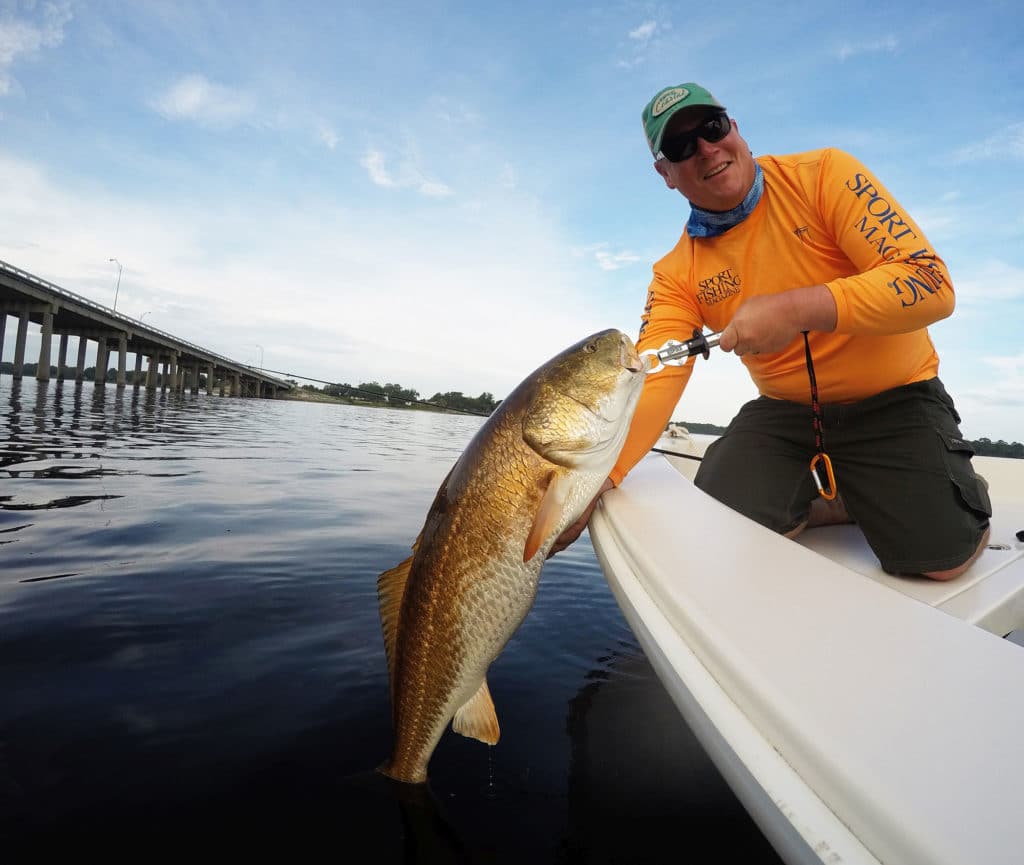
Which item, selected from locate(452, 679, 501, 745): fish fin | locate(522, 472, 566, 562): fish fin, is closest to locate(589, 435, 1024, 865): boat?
locate(522, 472, 566, 562): fish fin

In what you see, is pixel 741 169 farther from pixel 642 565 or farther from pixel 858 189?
pixel 642 565

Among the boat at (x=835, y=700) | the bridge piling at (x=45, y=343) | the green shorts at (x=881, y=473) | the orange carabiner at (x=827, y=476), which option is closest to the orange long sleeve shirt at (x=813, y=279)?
the green shorts at (x=881, y=473)

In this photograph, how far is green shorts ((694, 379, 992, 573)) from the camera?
2.60 meters

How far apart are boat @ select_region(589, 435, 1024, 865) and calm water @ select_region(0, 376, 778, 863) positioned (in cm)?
87

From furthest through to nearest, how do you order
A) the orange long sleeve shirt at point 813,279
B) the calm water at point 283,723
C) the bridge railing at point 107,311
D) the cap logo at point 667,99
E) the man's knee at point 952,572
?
the bridge railing at point 107,311 < the cap logo at point 667,99 < the man's knee at point 952,572 < the orange long sleeve shirt at point 813,279 < the calm water at point 283,723

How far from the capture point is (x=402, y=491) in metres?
7.96

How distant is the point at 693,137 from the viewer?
274cm

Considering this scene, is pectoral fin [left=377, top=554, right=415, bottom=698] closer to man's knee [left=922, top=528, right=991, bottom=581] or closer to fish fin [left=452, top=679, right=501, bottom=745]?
fish fin [left=452, top=679, right=501, bottom=745]

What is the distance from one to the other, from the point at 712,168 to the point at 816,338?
1.04 metres

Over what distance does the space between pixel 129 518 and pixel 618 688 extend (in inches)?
177

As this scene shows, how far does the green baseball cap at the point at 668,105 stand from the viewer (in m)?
2.64

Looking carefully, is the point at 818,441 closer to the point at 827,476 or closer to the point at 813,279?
the point at 827,476

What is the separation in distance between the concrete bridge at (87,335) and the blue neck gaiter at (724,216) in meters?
16.9

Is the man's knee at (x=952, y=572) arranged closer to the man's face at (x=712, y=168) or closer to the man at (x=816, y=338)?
the man at (x=816, y=338)
